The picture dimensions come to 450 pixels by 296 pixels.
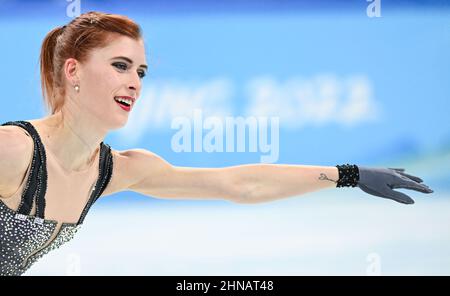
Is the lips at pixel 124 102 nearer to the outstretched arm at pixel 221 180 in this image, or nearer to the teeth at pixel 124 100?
the teeth at pixel 124 100

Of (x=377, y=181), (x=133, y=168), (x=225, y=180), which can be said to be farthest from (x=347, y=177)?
(x=133, y=168)

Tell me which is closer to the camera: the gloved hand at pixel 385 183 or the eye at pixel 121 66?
the eye at pixel 121 66

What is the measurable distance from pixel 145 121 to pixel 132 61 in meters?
1.62

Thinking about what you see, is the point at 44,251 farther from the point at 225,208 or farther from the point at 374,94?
the point at 374,94

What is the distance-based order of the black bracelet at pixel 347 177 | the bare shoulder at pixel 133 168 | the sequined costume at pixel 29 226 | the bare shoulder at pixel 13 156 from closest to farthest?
the bare shoulder at pixel 13 156, the sequined costume at pixel 29 226, the bare shoulder at pixel 133 168, the black bracelet at pixel 347 177

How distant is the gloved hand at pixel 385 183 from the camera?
319 centimetres

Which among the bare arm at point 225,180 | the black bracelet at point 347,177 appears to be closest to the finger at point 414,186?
the black bracelet at point 347,177

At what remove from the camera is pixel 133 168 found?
3.09 m

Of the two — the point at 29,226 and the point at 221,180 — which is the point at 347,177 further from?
the point at 29,226

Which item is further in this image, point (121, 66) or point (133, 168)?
point (133, 168)

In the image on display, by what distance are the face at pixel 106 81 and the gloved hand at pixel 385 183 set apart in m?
1.16

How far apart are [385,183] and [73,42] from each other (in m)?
1.54

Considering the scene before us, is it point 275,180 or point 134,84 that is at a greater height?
point 134,84

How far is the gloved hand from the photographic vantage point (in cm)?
319
